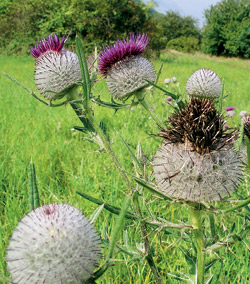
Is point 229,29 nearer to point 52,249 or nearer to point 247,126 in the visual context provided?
point 247,126

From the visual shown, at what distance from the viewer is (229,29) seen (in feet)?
146

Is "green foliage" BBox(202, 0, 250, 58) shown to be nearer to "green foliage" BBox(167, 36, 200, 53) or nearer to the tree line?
"green foliage" BBox(167, 36, 200, 53)

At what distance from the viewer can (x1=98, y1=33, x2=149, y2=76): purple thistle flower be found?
252 centimetres

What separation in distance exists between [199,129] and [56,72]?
1.19 metres

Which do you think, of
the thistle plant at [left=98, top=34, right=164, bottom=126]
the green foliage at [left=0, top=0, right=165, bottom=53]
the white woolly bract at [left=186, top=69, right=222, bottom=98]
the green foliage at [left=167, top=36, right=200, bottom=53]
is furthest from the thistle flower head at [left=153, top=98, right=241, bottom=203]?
the green foliage at [left=167, top=36, right=200, bottom=53]

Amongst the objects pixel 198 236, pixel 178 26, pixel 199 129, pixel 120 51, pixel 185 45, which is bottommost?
pixel 198 236

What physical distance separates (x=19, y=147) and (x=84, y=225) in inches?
142

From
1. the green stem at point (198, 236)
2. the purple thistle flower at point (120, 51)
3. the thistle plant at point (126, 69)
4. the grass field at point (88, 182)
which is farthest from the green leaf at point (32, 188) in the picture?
the purple thistle flower at point (120, 51)

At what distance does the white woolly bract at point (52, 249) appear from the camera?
109 cm

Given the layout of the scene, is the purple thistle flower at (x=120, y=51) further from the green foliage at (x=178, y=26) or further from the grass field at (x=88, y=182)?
the green foliage at (x=178, y=26)

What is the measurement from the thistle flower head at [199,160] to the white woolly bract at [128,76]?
3.25 feet

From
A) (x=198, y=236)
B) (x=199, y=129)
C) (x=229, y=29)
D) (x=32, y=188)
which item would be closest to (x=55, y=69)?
(x=32, y=188)

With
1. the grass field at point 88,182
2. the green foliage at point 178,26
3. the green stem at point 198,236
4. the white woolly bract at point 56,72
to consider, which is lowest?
the grass field at point 88,182

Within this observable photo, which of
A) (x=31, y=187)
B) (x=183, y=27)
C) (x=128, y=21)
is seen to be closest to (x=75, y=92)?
(x=31, y=187)
